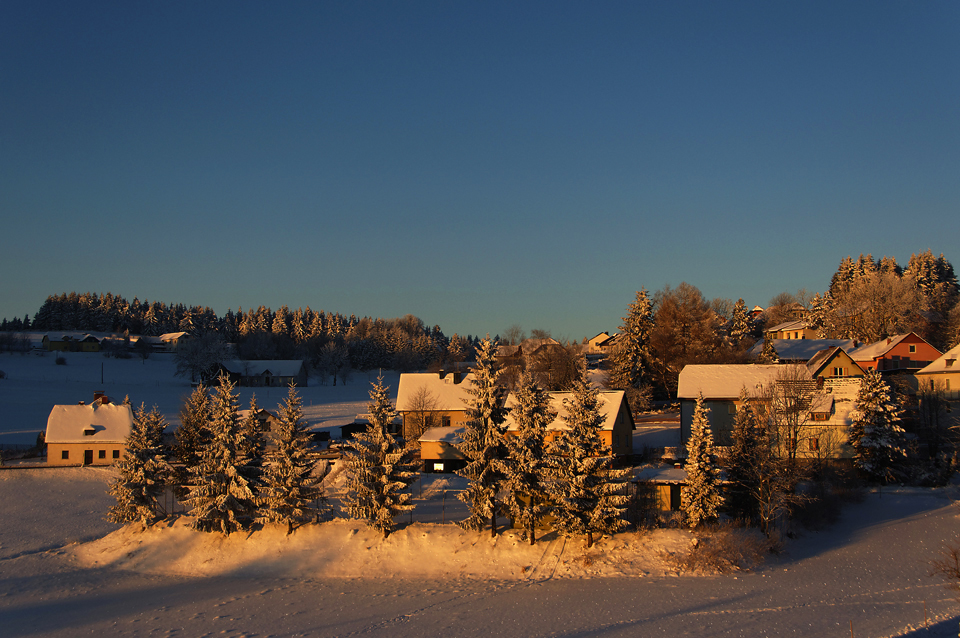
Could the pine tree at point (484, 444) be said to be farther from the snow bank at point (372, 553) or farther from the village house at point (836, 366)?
the village house at point (836, 366)

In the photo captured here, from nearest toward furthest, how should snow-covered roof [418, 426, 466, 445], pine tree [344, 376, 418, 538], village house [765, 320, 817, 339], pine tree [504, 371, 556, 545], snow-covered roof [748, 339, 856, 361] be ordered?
pine tree [504, 371, 556, 545] < pine tree [344, 376, 418, 538] < snow-covered roof [418, 426, 466, 445] < snow-covered roof [748, 339, 856, 361] < village house [765, 320, 817, 339]

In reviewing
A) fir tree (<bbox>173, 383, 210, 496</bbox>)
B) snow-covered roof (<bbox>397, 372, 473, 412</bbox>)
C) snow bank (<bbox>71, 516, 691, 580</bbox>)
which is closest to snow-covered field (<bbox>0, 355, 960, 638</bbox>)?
snow bank (<bbox>71, 516, 691, 580</bbox>)

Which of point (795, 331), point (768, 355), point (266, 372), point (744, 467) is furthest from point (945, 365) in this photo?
point (266, 372)

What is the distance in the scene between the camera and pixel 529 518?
27.8 m

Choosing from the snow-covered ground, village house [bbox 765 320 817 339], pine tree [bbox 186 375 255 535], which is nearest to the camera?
pine tree [bbox 186 375 255 535]

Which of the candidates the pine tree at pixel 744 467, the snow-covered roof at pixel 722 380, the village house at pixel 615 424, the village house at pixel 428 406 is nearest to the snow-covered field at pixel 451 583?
the pine tree at pixel 744 467

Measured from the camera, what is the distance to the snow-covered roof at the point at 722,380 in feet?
172

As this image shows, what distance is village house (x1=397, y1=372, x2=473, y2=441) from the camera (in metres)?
56.8

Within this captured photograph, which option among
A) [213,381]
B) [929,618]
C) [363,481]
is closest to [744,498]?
[929,618]

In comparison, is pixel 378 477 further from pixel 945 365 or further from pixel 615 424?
pixel 945 365

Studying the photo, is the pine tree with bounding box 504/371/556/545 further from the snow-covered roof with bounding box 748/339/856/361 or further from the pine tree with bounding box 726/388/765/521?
the snow-covered roof with bounding box 748/339/856/361

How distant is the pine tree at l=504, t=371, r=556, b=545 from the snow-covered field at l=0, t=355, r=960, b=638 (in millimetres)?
1856

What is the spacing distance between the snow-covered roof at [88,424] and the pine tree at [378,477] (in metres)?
35.1

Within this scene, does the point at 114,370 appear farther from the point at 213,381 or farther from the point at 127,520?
the point at 127,520
